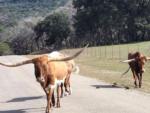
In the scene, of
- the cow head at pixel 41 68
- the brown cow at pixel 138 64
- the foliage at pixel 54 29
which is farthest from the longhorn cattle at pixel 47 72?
the foliage at pixel 54 29

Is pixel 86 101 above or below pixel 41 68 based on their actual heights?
below

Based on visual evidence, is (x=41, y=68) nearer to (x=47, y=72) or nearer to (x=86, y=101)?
(x=47, y=72)

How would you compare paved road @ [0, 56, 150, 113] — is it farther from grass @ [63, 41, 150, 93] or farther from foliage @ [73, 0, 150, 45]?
foliage @ [73, 0, 150, 45]

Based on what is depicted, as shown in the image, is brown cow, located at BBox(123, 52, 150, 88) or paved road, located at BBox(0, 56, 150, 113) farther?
brown cow, located at BBox(123, 52, 150, 88)

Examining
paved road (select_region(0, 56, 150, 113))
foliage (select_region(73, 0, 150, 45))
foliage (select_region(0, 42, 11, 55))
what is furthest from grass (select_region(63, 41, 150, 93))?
foliage (select_region(0, 42, 11, 55))

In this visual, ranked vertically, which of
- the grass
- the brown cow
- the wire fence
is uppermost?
the brown cow

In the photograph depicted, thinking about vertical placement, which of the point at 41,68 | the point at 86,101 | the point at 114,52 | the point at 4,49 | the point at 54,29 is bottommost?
the point at 4,49

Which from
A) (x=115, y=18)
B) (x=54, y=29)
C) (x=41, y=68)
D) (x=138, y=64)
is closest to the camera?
(x=41, y=68)

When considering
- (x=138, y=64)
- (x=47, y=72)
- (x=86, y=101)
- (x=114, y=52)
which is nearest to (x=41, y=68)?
(x=47, y=72)

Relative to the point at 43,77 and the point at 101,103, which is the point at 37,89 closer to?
the point at 101,103

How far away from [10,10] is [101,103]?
180m

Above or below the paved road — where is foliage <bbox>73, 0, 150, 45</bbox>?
above

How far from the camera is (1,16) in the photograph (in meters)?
165

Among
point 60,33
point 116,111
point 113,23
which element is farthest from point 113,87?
point 60,33
